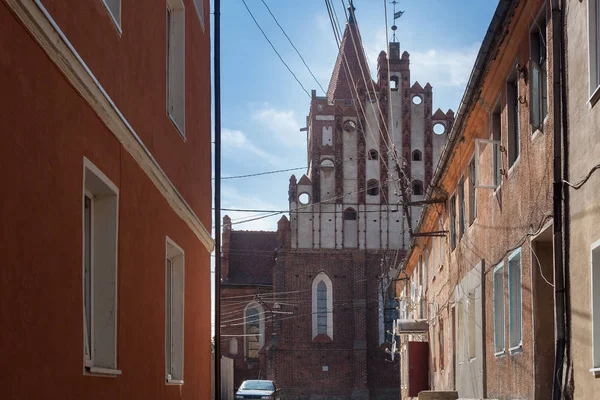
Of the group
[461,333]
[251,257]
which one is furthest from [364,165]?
[461,333]

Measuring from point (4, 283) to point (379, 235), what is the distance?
47.9 m

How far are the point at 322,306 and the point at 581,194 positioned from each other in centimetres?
4477

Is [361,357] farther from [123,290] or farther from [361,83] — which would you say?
[123,290]

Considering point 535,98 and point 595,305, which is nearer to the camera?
point 595,305

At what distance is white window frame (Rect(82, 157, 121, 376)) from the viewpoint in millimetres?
7496

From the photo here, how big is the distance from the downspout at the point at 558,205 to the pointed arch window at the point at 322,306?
142ft

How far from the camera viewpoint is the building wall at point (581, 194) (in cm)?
826

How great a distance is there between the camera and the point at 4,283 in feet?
16.5

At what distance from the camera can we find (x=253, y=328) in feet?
200

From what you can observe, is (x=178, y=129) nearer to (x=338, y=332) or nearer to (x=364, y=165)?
(x=364, y=165)

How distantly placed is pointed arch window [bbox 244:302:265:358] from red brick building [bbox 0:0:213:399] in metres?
47.9

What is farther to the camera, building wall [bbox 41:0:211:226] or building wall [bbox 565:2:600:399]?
building wall [bbox 565:2:600:399]

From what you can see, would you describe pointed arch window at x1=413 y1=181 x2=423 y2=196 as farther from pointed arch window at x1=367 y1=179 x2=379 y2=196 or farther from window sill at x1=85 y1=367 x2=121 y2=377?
window sill at x1=85 y1=367 x2=121 y2=377

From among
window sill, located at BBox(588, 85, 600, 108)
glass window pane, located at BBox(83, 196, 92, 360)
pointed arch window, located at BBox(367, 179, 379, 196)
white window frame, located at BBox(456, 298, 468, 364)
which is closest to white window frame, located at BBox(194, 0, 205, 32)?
glass window pane, located at BBox(83, 196, 92, 360)
